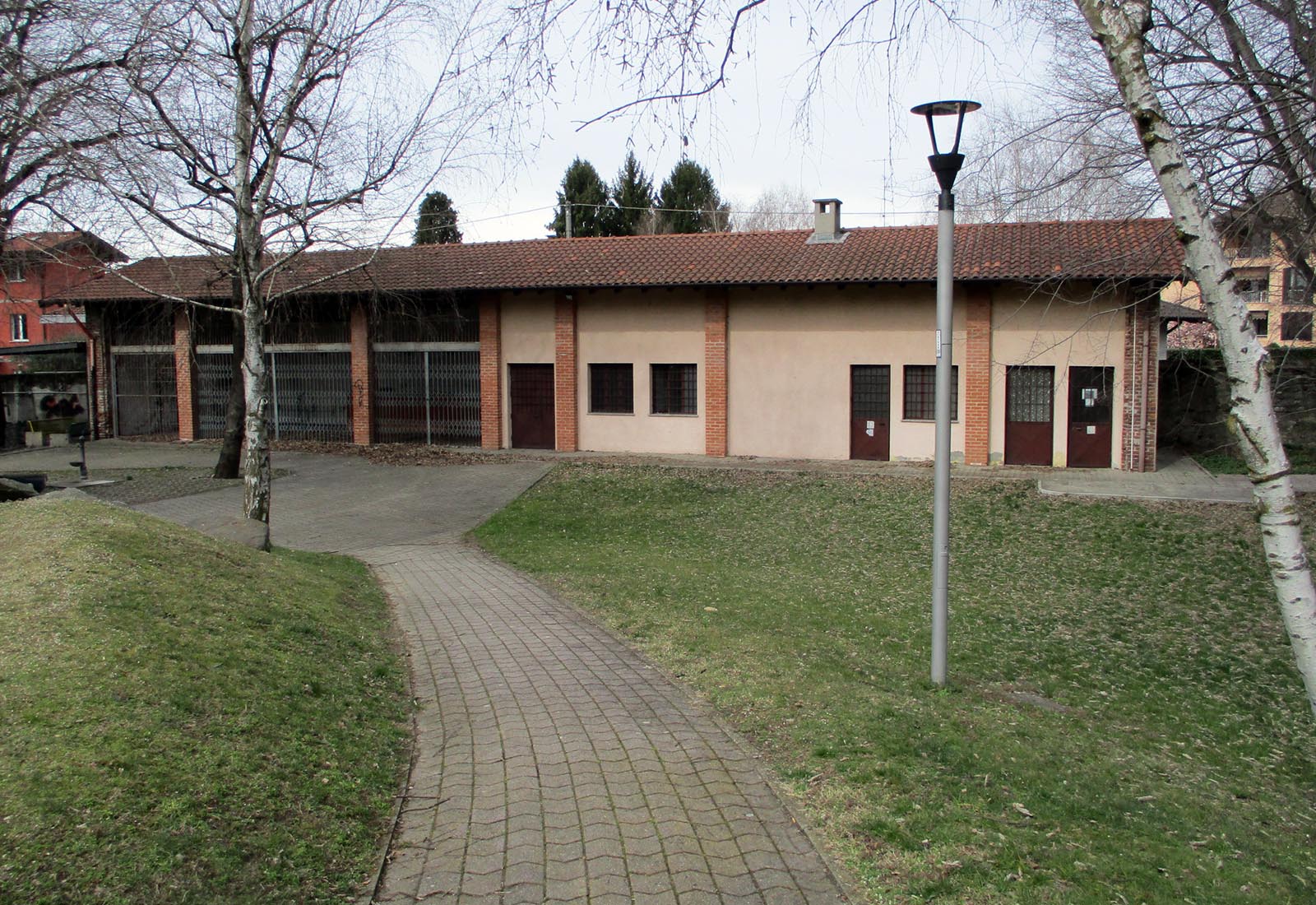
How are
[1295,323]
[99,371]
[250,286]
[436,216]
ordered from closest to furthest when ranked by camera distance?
[250,286] → [436,216] → [1295,323] → [99,371]

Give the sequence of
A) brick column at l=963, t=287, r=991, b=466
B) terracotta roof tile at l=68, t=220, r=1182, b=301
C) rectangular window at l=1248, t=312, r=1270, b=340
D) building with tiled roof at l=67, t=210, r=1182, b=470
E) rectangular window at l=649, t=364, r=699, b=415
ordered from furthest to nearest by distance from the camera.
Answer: rectangular window at l=649, t=364, r=699, b=415
brick column at l=963, t=287, r=991, b=466
building with tiled roof at l=67, t=210, r=1182, b=470
terracotta roof tile at l=68, t=220, r=1182, b=301
rectangular window at l=1248, t=312, r=1270, b=340

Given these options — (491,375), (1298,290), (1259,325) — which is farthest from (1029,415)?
(1259,325)

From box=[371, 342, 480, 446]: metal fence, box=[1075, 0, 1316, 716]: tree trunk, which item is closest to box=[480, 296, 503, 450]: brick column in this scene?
box=[371, 342, 480, 446]: metal fence

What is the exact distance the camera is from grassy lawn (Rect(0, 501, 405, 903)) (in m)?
3.24

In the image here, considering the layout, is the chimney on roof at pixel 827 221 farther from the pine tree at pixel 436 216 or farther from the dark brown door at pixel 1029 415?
the pine tree at pixel 436 216

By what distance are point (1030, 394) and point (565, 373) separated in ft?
34.8

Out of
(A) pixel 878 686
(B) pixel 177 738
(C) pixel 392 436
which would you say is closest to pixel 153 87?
(B) pixel 177 738

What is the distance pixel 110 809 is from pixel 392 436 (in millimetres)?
22896

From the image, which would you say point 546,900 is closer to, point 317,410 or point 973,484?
point 973,484

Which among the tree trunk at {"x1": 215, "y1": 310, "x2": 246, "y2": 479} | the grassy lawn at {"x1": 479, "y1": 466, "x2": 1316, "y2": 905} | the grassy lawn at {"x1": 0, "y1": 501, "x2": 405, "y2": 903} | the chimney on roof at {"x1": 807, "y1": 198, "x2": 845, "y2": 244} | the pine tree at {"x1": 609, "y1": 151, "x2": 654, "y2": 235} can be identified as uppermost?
the pine tree at {"x1": 609, "y1": 151, "x2": 654, "y2": 235}

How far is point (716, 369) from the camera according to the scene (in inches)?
890

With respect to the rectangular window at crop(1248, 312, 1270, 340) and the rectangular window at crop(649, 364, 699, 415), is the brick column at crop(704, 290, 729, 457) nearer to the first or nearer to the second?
the rectangular window at crop(649, 364, 699, 415)

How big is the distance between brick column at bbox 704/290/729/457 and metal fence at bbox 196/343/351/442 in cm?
973

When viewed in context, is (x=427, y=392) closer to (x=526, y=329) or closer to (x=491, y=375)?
(x=491, y=375)
